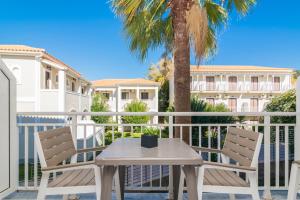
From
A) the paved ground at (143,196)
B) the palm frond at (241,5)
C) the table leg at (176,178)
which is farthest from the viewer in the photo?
the palm frond at (241,5)

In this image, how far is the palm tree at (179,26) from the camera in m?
5.02

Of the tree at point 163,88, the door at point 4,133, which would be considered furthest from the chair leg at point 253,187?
the tree at point 163,88

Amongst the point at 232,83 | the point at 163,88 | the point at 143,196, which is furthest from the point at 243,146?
the point at 232,83

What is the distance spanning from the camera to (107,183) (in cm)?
205

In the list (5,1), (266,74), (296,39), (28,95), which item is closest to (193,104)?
(28,95)

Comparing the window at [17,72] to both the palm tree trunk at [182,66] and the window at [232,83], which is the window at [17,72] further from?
the window at [232,83]

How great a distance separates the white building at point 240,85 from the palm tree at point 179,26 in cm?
2089

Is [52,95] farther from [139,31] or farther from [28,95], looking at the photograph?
[139,31]

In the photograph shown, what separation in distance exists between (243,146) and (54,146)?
1676 millimetres

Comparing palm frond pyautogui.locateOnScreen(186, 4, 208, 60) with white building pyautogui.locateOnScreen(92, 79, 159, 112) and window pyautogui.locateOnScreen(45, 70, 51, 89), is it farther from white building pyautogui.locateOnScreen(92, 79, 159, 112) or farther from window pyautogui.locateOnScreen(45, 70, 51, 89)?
white building pyautogui.locateOnScreen(92, 79, 159, 112)

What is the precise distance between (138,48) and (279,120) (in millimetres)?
4883

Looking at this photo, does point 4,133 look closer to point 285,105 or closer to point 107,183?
point 107,183

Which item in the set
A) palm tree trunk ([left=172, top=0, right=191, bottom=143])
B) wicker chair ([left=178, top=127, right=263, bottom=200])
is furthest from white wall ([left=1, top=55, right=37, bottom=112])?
wicker chair ([left=178, top=127, right=263, bottom=200])

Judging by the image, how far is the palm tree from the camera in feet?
16.5
